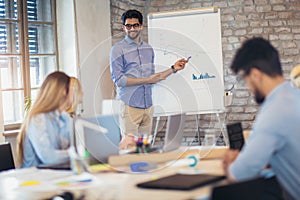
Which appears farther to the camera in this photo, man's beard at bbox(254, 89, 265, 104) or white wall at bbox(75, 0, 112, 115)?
white wall at bbox(75, 0, 112, 115)

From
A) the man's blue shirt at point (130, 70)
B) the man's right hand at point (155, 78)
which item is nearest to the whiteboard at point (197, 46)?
the man's right hand at point (155, 78)

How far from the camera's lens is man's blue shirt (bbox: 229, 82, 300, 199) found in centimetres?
185

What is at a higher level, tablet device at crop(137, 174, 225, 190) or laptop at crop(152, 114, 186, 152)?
laptop at crop(152, 114, 186, 152)

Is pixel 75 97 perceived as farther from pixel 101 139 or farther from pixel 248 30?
pixel 248 30

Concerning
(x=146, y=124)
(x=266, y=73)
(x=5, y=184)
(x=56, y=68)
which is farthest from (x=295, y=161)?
(x=56, y=68)

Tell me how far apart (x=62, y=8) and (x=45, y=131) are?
9.82ft

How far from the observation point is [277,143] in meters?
1.88

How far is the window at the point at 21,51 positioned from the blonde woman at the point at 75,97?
2.21 meters

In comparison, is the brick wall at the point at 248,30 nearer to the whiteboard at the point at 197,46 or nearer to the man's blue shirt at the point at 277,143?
the whiteboard at the point at 197,46

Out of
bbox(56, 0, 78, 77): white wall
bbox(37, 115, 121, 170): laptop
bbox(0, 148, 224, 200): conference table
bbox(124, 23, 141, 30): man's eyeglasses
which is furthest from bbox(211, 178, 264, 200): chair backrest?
bbox(56, 0, 78, 77): white wall

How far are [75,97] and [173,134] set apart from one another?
55cm

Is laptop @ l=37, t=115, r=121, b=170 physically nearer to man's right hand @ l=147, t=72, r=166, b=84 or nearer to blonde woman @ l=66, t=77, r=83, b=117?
blonde woman @ l=66, t=77, r=83, b=117

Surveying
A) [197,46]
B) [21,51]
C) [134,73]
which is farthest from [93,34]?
[134,73]

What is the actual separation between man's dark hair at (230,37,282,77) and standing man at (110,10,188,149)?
148 cm
